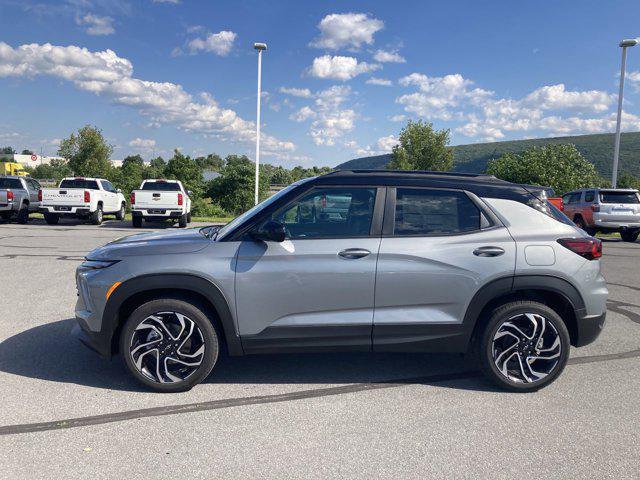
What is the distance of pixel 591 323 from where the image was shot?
13.0 ft

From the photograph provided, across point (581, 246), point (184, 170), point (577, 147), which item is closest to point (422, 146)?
point (184, 170)

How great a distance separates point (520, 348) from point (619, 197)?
50.4ft

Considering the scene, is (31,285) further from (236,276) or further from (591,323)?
(591,323)

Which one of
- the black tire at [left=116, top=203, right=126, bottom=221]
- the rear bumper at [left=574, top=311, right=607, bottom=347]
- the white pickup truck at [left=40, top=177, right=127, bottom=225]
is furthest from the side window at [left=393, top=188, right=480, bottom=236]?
the black tire at [left=116, top=203, right=126, bottom=221]

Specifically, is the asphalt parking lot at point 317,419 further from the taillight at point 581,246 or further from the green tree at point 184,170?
the green tree at point 184,170

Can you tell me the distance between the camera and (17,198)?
18.7 m

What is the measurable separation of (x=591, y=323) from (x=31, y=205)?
837 inches

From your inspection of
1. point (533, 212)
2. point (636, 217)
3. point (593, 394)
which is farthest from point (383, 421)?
point (636, 217)

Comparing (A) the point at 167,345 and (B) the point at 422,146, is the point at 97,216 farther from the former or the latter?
(B) the point at 422,146

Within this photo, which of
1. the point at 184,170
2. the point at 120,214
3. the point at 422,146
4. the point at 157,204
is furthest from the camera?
the point at 422,146

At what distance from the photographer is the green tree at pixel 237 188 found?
45125mm

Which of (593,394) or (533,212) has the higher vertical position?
(533,212)

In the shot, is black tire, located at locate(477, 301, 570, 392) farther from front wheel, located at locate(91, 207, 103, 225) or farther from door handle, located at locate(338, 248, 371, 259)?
front wheel, located at locate(91, 207, 103, 225)

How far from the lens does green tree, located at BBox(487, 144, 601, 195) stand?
57.1 meters
